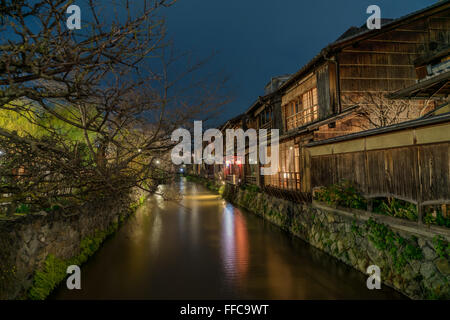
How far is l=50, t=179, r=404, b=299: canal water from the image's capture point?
736 centimetres

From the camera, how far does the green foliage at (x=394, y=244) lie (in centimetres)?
636

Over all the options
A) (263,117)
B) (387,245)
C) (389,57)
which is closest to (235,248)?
(387,245)

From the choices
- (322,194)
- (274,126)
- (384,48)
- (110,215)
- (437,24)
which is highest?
(437,24)

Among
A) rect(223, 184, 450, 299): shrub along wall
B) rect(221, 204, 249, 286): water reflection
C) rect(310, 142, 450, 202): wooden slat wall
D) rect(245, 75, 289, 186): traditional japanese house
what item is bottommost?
rect(221, 204, 249, 286): water reflection

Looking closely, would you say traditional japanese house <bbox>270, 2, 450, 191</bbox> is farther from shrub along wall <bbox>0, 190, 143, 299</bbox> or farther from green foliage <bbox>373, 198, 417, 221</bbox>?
shrub along wall <bbox>0, 190, 143, 299</bbox>

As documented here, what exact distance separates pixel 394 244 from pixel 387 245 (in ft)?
0.85

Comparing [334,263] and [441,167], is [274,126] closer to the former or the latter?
[334,263]

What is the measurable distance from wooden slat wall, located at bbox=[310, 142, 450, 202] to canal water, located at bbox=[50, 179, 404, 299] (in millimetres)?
2550

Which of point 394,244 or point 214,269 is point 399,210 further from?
point 214,269

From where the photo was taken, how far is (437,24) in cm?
1509

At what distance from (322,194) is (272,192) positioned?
6666 millimetres

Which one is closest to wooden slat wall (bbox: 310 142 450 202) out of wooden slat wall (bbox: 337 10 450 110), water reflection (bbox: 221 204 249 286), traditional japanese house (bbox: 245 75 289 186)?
water reflection (bbox: 221 204 249 286)
